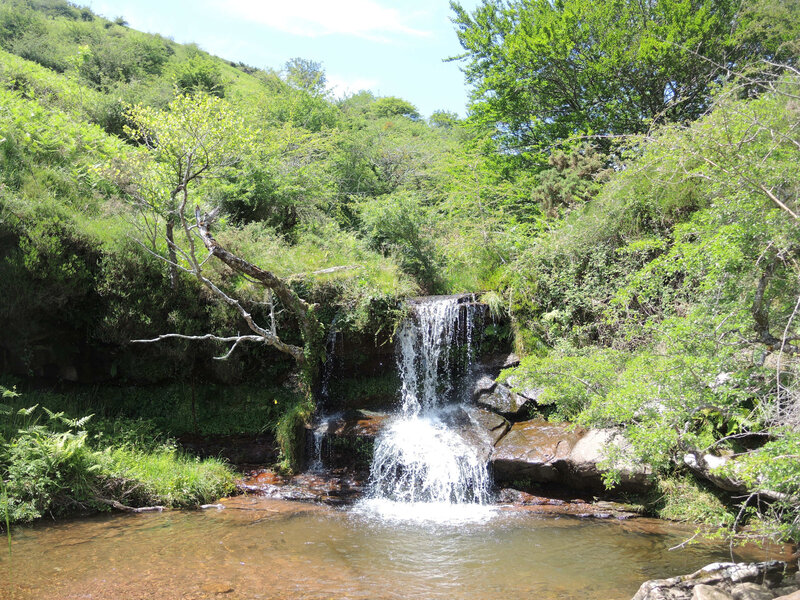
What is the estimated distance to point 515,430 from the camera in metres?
9.20

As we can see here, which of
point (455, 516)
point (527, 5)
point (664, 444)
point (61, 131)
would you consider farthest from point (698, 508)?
point (527, 5)

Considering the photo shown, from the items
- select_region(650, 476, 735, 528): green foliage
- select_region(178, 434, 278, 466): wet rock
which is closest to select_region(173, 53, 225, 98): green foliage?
select_region(178, 434, 278, 466): wet rock

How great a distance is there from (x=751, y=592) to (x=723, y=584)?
0.21 metres

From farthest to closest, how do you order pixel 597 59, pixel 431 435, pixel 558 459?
pixel 597 59 < pixel 431 435 < pixel 558 459

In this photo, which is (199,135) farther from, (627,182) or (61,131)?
(627,182)

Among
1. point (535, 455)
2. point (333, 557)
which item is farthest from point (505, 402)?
point (333, 557)

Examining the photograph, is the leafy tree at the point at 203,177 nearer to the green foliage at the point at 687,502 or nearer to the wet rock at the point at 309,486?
the wet rock at the point at 309,486

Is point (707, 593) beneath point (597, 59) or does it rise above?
beneath

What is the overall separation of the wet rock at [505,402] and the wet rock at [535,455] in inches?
32.8

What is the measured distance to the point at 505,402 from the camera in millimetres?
9945

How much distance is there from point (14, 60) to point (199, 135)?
13152 mm

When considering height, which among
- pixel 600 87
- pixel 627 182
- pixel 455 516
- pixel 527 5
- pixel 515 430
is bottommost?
pixel 455 516

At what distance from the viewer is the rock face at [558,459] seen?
7668 millimetres

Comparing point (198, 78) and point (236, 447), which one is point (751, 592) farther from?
point (198, 78)
